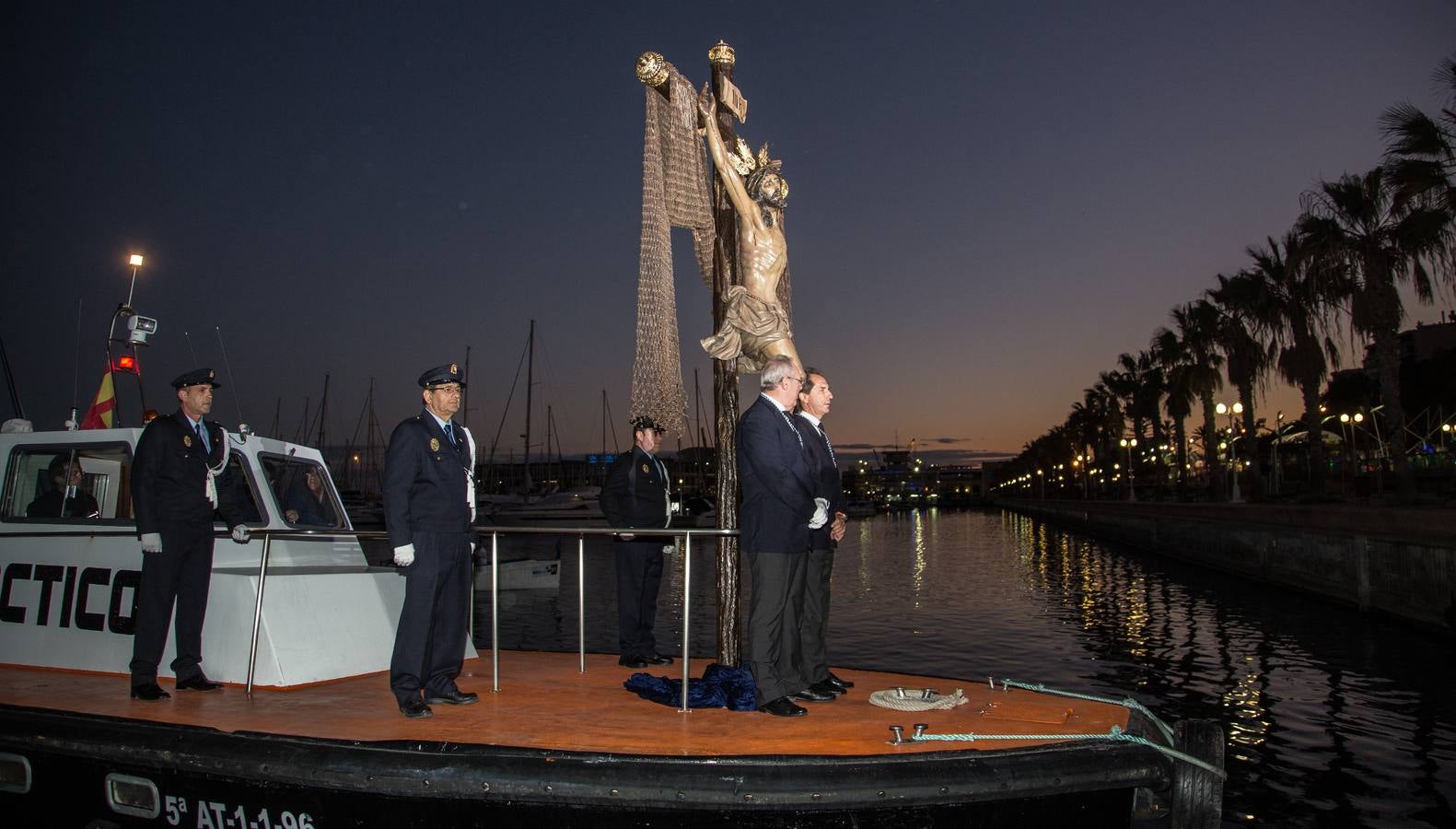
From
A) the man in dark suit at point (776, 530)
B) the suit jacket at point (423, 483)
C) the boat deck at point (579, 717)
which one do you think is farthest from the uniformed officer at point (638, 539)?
the man in dark suit at point (776, 530)

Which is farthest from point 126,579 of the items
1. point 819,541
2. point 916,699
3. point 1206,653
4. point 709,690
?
point 1206,653

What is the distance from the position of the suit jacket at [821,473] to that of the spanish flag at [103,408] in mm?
5671

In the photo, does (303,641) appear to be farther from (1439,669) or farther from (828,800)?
(1439,669)

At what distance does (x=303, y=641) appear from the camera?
5.34m

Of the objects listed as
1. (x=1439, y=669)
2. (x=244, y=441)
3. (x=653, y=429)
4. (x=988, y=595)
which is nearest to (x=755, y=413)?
(x=653, y=429)

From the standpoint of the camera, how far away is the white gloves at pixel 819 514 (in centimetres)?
461

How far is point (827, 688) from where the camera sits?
488 cm

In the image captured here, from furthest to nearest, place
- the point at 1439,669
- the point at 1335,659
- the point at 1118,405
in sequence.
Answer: the point at 1118,405 → the point at 1335,659 → the point at 1439,669

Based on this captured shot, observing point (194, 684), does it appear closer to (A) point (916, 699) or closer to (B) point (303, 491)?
(B) point (303, 491)

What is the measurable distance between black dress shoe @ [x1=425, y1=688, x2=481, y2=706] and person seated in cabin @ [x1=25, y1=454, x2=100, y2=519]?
310 centimetres

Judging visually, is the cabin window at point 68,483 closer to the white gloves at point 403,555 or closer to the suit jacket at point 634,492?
the white gloves at point 403,555

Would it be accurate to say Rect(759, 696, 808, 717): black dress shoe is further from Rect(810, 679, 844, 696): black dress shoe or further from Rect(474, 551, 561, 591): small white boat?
Rect(474, 551, 561, 591): small white boat

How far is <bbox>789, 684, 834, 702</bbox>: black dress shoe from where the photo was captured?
4773mm

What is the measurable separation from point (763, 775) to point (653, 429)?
4090 millimetres
